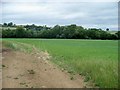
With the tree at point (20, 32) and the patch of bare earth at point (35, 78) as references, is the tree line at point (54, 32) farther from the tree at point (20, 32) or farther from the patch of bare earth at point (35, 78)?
the patch of bare earth at point (35, 78)

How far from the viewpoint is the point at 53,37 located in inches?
2100

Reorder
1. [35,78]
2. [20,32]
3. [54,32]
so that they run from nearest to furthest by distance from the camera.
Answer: [35,78]
[20,32]
[54,32]

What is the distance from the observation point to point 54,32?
51.1 metres

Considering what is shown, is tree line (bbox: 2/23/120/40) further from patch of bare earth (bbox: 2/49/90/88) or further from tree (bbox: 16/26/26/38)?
patch of bare earth (bbox: 2/49/90/88)

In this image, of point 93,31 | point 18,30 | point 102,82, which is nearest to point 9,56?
point 102,82

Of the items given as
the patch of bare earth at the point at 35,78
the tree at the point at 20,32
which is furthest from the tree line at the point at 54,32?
the patch of bare earth at the point at 35,78

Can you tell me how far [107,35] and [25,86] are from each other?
45946 mm

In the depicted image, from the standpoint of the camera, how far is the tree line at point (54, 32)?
1874 inches

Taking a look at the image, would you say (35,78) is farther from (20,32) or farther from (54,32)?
(54,32)

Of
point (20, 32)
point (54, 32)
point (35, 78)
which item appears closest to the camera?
point (35, 78)

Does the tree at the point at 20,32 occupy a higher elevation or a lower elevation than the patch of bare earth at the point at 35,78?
higher

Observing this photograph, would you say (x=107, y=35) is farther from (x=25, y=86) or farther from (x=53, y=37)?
(x=25, y=86)

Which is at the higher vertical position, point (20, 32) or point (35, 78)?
point (20, 32)

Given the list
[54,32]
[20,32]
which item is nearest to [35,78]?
[20,32]
